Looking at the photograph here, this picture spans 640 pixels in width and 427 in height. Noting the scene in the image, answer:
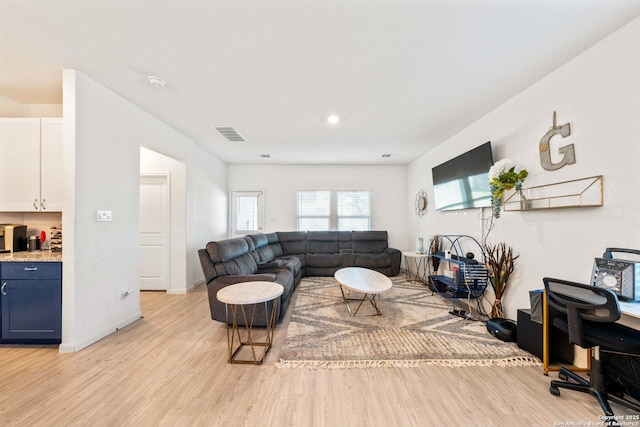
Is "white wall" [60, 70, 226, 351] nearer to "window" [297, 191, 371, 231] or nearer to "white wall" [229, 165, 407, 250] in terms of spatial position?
"white wall" [229, 165, 407, 250]

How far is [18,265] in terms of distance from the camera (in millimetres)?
2367

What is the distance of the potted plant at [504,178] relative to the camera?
261 cm

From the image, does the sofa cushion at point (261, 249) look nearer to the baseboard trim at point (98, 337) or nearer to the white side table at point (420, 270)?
the baseboard trim at point (98, 337)

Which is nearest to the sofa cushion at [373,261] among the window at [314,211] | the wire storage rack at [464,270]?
the wire storage rack at [464,270]

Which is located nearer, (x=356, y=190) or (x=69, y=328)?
(x=69, y=328)

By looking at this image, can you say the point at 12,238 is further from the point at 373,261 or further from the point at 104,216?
the point at 373,261

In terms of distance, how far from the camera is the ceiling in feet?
5.28

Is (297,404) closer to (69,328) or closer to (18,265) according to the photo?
(69,328)

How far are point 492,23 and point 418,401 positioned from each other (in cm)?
266

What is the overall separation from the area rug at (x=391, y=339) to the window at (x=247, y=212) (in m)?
2.91

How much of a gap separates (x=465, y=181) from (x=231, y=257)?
3442 millimetres

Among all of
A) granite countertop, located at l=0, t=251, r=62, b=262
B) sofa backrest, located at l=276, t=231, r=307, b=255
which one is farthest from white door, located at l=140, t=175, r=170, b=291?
sofa backrest, located at l=276, t=231, r=307, b=255

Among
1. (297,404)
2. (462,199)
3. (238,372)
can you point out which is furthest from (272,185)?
(297,404)

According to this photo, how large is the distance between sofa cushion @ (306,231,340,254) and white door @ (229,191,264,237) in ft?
4.28
